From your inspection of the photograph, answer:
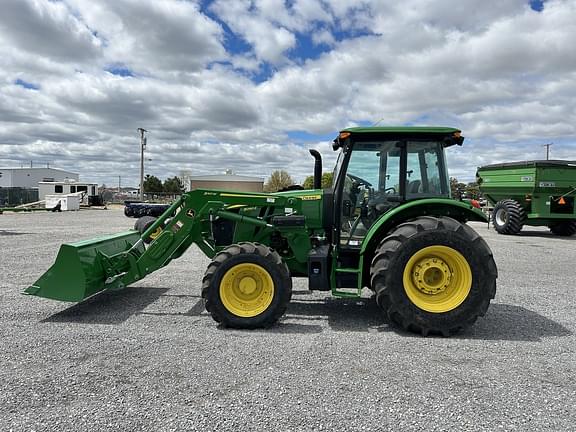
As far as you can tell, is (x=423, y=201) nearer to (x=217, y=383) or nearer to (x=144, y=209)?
(x=217, y=383)

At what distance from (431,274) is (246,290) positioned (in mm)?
2145

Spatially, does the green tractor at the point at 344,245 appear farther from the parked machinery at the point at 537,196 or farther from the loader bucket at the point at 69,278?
the parked machinery at the point at 537,196

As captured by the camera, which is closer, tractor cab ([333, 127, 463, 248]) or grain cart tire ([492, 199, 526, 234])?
tractor cab ([333, 127, 463, 248])

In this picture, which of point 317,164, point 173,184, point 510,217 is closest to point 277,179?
point 173,184

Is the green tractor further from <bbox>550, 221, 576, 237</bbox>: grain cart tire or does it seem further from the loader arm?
<bbox>550, 221, 576, 237</bbox>: grain cart tire

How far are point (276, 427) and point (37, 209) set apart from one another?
3663 cm

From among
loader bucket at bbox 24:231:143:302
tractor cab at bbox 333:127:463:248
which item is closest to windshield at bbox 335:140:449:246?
tractor cab at bbox 333:127:463:248

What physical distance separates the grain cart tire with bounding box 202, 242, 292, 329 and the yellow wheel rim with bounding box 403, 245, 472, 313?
1.43 meters

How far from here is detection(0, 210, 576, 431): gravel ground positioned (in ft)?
9.63

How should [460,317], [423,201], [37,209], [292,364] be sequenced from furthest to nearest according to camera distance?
[37,209] < [423,201] < [460,317] < [292,364]

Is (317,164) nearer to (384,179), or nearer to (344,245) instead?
(384,179)

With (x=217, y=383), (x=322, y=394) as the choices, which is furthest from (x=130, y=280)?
(x=322, y=394)

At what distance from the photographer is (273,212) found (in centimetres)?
564

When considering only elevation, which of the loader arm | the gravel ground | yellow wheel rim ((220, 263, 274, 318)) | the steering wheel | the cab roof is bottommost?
the gravel ground
